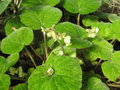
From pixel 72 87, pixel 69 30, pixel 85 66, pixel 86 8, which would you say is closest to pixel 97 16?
pixel 86 8

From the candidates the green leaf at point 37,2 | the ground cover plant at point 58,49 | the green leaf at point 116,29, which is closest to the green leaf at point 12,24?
the ground cover plant at point 58,49

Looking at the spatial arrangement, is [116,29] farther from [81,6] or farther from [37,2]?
[37,2]

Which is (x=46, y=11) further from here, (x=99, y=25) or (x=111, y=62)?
(x=111, y=62)

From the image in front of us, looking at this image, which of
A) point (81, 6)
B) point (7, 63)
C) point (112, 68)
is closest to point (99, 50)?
point (112, 68)

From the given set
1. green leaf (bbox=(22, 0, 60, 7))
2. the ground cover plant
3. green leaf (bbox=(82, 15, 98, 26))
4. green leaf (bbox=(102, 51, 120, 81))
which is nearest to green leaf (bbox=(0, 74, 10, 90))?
the ground cover plant

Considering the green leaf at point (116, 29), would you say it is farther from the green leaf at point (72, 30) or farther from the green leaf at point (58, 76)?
the green leaf at point (58, 76)
